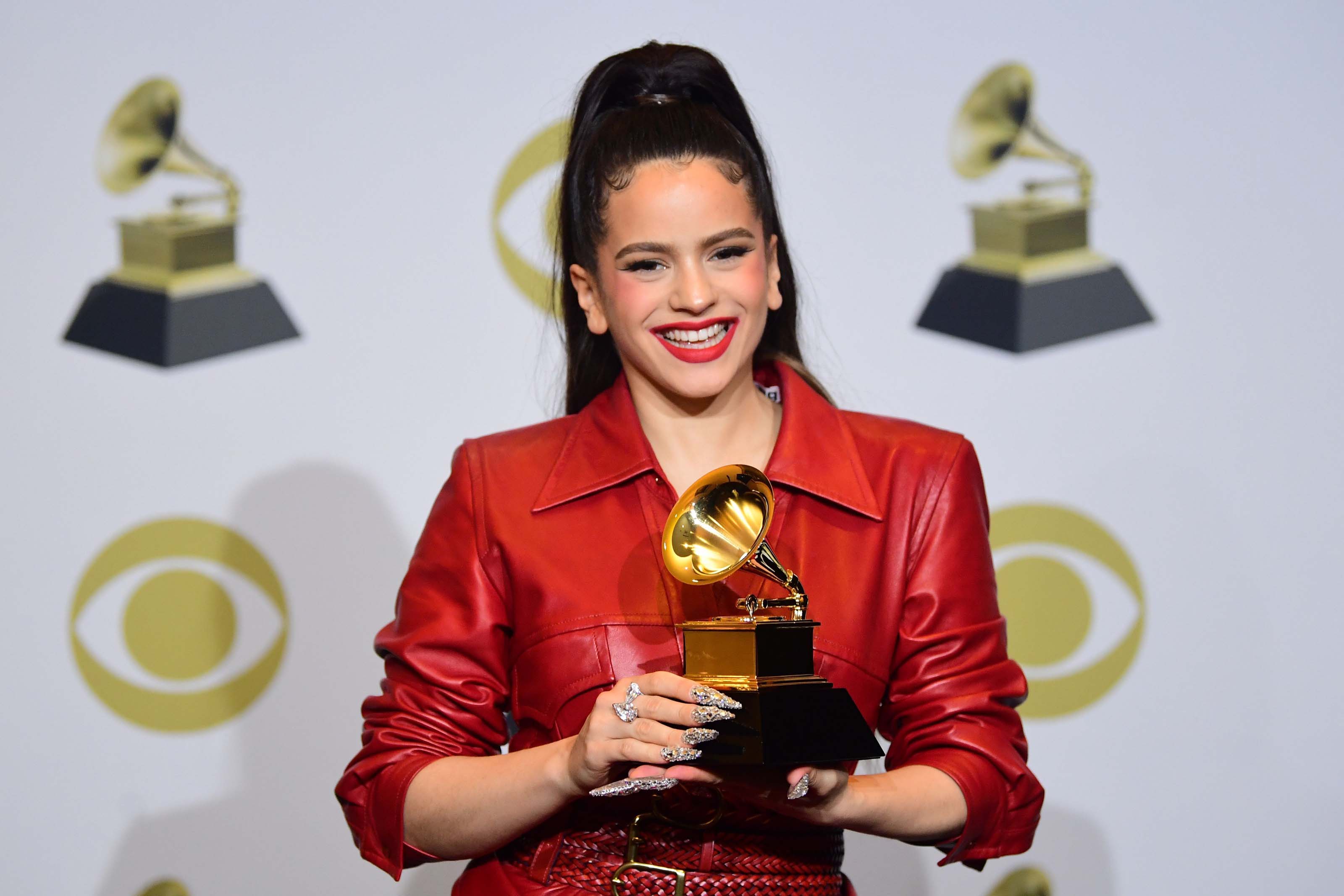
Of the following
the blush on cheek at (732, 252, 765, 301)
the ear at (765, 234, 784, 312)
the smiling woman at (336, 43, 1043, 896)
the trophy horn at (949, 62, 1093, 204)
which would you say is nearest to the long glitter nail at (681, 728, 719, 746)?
the smiling woman at (336, 43, 1043, 896)

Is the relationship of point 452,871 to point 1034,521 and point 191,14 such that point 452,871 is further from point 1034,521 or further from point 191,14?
point 191,14

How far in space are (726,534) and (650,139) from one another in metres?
0.60

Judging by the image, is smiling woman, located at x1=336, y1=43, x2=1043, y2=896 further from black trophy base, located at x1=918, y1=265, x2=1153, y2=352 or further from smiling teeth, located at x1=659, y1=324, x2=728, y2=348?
Answer: black trophy base, located at x1=918, y1=265, x2=1153, y2=352

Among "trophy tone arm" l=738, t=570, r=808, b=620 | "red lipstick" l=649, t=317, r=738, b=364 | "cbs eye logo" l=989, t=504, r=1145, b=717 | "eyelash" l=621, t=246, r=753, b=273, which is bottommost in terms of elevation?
"cbs eye logo" l=989, t=504, r=1145, b=717

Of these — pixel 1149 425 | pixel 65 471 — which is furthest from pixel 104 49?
pixel 1149 425

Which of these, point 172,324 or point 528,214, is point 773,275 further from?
point 172,324

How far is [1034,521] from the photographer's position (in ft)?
9.96

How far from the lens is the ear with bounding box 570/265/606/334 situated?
201 cm

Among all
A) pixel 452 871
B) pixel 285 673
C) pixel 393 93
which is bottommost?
pixel 452 871

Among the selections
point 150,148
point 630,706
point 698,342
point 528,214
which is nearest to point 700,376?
point 698,342

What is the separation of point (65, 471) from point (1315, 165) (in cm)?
282

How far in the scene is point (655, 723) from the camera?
4.89ft

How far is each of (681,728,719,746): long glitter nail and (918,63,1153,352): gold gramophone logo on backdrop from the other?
1761 millimetres

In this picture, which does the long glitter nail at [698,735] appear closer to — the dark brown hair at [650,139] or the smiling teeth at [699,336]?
the smiling teeth at [699,336]
